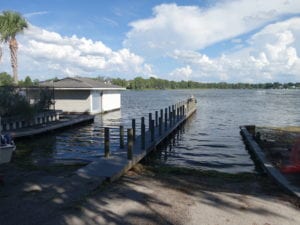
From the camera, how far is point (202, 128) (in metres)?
24.3

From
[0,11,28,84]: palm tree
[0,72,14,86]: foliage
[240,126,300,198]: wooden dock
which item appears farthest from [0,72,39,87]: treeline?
[240,126,300,198]: wooden dock

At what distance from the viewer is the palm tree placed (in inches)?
1526

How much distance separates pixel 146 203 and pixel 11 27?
3751 cm

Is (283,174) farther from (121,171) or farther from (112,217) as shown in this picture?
(112,217)

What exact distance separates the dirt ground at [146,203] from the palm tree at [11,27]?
3413 centimetres

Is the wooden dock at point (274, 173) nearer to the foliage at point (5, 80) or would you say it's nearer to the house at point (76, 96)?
the house at point (76, 96)

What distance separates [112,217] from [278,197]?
389cm

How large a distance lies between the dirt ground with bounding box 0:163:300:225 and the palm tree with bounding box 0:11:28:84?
112 ft

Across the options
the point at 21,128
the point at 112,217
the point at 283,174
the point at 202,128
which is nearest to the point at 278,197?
the point at 283,174

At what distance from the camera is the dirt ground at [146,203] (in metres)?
6.05

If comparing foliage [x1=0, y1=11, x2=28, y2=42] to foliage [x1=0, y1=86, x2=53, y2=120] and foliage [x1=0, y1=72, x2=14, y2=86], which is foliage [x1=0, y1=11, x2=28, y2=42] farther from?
foliage [x1=0, y1=86, x2=53, y2=120]

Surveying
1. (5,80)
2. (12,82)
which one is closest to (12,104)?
(12,82)

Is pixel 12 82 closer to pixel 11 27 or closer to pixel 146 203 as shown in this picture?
pixel 11 27

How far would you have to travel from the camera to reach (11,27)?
1538 inches
